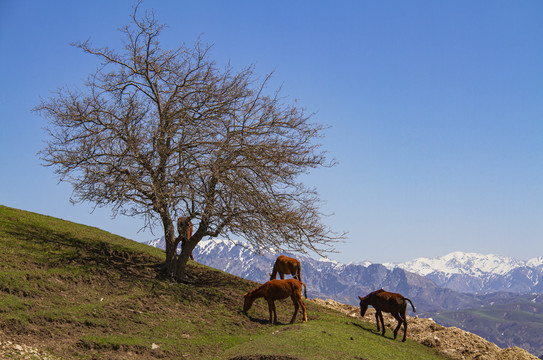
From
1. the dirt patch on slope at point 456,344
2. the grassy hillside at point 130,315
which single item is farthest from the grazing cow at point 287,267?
the dirt patch on slope at point 456,344

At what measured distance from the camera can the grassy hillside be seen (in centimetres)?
1429

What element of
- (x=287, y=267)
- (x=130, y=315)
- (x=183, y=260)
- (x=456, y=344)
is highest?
(x=287, y=267)

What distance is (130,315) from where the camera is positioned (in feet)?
55.9

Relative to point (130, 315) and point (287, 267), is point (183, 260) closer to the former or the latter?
point (287, 267)

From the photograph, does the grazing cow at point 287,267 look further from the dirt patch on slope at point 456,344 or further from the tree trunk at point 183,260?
the dirt patch on slope at point 456,344

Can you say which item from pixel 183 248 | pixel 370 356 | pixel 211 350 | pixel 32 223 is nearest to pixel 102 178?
pixel 183 248

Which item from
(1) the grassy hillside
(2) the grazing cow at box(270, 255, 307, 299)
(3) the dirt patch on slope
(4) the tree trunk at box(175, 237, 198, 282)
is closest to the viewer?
A: (1) the grassy hillside

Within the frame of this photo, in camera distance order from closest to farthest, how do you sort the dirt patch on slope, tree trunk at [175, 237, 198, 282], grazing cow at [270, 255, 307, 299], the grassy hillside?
the grassy hillside
the dirt patch on slope
tree trunk at [175, 237, 198, 282]
grazing cow at [270, 255, 307, 299]

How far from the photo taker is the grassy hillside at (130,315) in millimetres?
14289

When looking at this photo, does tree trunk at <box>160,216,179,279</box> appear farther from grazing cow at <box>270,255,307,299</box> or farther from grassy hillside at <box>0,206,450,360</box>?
grazing cow at <box>270,255,307,299</box>

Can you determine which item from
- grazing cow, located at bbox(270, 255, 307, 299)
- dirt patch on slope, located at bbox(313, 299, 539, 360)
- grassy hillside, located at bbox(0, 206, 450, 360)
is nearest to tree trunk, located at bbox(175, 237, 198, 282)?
grassy hillside, located at bbox(0, 206, 450, 360)

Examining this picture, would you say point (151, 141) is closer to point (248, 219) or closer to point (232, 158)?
point (232, 158)

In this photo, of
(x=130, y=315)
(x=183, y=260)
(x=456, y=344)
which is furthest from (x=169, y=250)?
(x=456, y=344)

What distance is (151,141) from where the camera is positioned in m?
23.0
